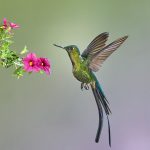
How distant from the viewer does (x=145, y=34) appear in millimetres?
2189

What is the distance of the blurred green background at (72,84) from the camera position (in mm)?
2072

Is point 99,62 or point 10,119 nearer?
point 99,62

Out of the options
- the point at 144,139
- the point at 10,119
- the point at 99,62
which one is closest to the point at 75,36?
the point at 99,62

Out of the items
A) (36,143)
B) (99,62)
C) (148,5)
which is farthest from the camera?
(148,5)

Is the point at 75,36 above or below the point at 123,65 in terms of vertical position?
A: above

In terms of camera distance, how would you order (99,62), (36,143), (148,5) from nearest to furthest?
(99,62) → (36,143) → (148,5)

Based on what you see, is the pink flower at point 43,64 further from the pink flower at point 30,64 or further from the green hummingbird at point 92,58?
the green hummingbird at point 92,58

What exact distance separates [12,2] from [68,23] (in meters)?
0.39

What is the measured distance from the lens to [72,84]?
83.4 inches

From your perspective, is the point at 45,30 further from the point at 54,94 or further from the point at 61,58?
the point at 54,94

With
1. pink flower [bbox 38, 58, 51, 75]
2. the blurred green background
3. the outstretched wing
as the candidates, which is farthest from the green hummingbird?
pink flower [bbox 38, 58, 51, 75]

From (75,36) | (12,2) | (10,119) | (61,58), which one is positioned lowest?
(10,119)

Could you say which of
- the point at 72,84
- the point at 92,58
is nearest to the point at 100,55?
the point at 92,58

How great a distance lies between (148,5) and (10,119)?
1204 millimetres
